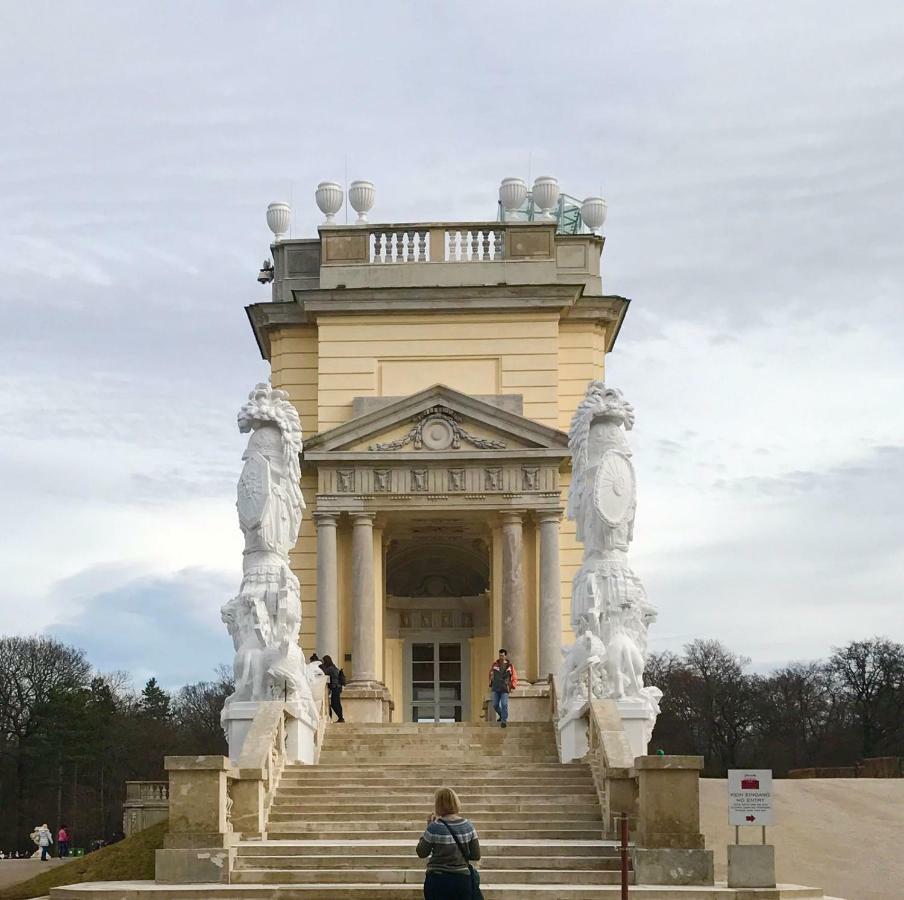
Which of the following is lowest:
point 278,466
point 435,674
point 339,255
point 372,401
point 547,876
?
point 547,876

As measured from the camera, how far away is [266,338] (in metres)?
39.2

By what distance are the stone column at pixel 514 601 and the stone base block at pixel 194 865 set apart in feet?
52.1

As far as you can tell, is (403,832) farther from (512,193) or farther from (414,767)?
(512,193)

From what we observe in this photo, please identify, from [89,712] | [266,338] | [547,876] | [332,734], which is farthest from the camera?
[89,712]

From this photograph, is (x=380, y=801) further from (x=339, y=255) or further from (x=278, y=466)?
(x=339, y=255)

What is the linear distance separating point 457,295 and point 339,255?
2618 mm

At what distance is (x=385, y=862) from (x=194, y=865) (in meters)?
1.94

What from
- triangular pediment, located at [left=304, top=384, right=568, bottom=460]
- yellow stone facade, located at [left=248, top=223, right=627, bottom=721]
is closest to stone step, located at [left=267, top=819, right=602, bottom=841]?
yellow stone facade, located at [left=248, top=223, right=627, bottom=721]

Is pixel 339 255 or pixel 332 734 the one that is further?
pixel 339 255

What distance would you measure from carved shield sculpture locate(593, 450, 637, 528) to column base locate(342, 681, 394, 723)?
9.74m

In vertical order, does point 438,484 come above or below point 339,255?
below

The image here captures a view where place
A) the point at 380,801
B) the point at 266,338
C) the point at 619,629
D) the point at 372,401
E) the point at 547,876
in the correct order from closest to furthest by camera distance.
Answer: the point at 547,876, the point at 380,801, the point at 619,629, the point at 372,401, the point at 266,338

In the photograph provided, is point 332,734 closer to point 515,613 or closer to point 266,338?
point 515,613

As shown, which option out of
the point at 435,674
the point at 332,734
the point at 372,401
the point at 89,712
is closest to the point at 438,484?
the point at 372,401
